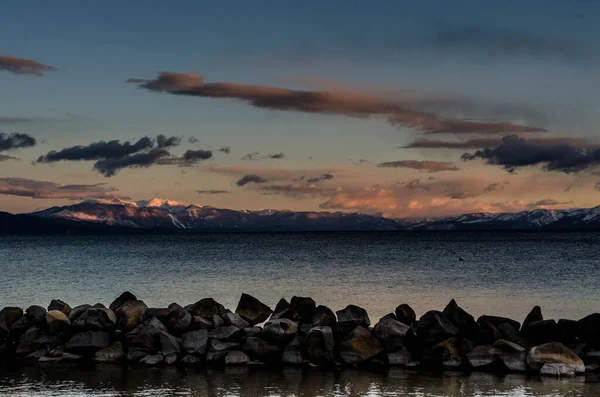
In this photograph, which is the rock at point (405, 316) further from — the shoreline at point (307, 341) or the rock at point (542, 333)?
the rock at point (542, 333)

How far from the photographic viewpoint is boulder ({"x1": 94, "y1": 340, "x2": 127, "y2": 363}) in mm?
29766

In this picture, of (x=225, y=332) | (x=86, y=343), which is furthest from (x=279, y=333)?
(x=86, y=343)

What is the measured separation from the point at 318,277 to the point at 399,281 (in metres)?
10.7

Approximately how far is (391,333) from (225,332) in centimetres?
642

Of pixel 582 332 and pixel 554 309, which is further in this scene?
pixel 554 309

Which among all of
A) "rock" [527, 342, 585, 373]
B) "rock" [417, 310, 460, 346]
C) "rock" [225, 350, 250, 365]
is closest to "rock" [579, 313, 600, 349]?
"rock" [527, 342, 585, 373]

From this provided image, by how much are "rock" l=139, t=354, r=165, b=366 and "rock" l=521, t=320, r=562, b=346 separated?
14.1 meters

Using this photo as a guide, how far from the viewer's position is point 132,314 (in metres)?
31.7

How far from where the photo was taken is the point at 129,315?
31.6 m

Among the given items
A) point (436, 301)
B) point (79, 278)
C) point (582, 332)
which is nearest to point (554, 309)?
point (436, 301)

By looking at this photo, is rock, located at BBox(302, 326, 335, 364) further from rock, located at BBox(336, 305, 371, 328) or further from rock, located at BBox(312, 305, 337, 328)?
rock, located at BBox(336, 305, 371, 328)

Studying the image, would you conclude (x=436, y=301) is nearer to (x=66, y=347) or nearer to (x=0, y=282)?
(x=66, y=347)

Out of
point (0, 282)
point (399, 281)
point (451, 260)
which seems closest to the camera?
point (399, 281)

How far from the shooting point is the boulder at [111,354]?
97.7 ft
